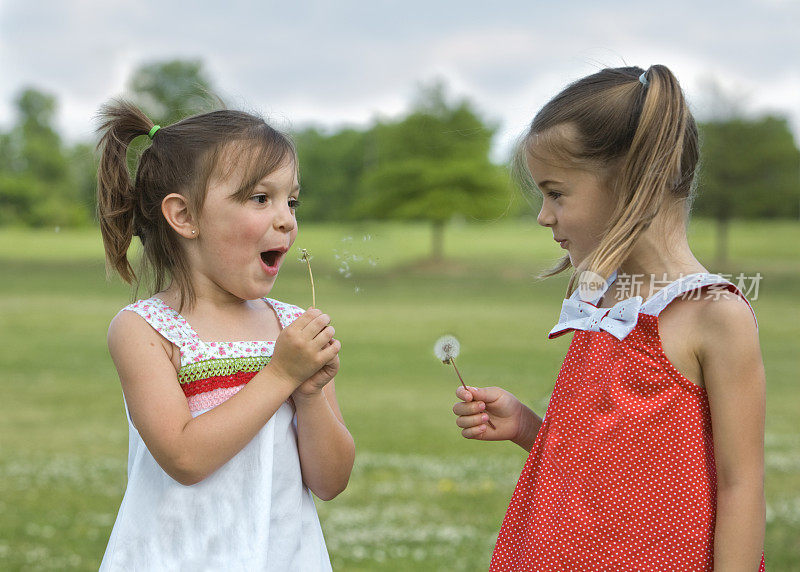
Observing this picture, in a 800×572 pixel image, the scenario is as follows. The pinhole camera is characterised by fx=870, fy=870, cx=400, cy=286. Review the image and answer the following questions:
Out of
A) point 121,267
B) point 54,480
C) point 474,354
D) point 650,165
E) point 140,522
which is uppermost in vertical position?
point 650,165

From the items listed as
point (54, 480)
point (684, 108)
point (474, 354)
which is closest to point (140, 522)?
point (684, 108)

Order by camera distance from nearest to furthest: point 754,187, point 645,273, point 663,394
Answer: point 663,394
point 645,273
point 754,187

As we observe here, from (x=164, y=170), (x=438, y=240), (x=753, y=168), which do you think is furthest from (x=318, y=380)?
(x=438, y=240)

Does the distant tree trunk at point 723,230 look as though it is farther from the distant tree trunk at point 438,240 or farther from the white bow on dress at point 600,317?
the white bow on dress at point 600,317

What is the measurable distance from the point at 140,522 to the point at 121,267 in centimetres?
62

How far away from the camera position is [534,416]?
228 centimetres

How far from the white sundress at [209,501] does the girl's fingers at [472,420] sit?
0.46 metres

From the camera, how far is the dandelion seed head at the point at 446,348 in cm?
221

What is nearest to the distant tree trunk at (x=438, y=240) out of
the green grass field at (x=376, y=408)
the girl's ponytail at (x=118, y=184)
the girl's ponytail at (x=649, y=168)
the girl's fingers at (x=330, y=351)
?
the green grass field at (x=376, y=408)

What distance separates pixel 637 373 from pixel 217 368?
94 centimetres

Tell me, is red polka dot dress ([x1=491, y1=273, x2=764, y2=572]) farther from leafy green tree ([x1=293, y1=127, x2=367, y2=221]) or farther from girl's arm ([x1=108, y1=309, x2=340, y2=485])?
leafy green tree ([x1=293, y1=127, x2=367, y2=221])

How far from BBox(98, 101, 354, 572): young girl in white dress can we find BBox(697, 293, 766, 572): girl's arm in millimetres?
810

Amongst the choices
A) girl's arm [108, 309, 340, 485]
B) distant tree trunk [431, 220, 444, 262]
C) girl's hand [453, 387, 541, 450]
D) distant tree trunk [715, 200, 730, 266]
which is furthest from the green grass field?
distant tree trunk [431, 220, 444, 262]

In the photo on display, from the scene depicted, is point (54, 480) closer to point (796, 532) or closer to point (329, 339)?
point (796, 532)
